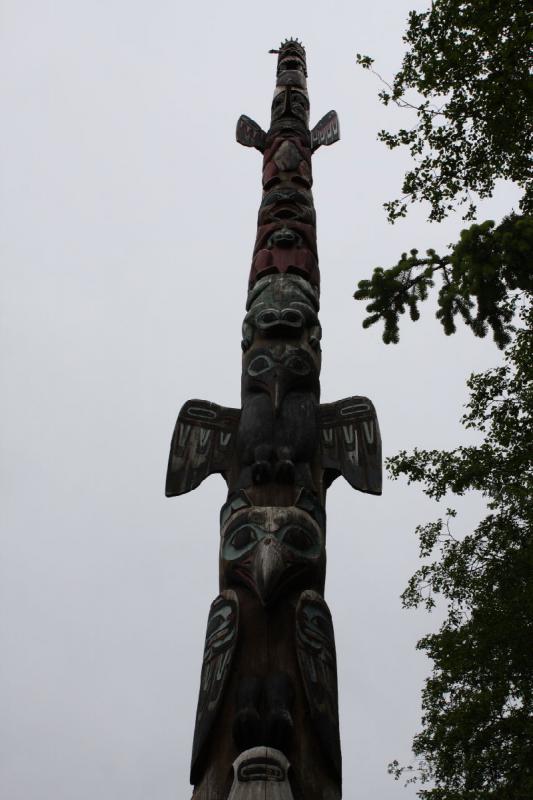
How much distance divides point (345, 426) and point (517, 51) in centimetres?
368

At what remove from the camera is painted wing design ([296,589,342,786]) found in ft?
13.4

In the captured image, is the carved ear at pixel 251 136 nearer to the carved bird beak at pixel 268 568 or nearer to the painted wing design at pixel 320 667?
the carved bird beak at pixel 268 568

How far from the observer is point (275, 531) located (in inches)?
187

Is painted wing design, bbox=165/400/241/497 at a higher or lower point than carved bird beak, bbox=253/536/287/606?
higher

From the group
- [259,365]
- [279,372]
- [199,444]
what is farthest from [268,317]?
[199,444]

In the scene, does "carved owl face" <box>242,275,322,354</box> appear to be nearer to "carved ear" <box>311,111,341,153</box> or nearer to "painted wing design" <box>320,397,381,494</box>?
"painted wing design" <box>320,397,381,494</box>

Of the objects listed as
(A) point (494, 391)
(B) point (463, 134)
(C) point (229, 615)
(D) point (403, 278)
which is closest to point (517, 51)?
(B) point (463, 134)

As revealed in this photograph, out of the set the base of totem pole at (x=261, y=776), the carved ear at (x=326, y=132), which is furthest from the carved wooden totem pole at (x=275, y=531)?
the carved ear at (x=326, y=132)

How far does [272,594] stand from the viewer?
14.7 ft

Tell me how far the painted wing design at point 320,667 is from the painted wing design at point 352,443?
3.63 feet

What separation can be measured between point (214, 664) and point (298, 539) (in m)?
0.83

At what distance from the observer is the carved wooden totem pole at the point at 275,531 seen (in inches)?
158

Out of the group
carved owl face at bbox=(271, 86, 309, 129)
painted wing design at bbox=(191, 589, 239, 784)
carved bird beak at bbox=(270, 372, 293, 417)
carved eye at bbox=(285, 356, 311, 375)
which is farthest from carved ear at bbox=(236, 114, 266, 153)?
painted wing design at bbox=(191, 589, 239, 784)

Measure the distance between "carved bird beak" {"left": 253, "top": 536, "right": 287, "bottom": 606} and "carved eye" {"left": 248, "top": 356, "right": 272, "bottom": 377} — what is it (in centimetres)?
159
